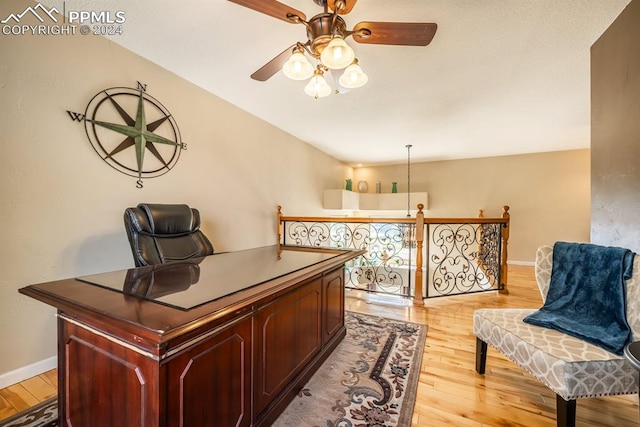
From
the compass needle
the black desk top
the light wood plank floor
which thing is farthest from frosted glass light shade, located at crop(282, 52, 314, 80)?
the light wood plank floor

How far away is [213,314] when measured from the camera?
2.73 feet

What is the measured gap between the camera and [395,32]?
4.76ft

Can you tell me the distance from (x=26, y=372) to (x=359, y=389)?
2.21 metres

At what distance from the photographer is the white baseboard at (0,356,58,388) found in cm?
162

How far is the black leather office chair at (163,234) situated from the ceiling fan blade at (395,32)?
180 centimetres

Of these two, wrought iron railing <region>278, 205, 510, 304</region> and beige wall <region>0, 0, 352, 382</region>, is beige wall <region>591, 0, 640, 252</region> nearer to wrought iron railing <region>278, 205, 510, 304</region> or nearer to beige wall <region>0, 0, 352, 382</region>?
wrought iron railing <region>278, 205, 510, 304</region>

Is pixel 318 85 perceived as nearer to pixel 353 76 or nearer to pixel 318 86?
pixel 318 86

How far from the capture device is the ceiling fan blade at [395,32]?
4.52ft

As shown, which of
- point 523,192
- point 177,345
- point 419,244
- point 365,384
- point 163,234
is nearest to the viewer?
point 177,345

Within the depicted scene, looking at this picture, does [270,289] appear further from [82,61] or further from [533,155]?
[533,155]

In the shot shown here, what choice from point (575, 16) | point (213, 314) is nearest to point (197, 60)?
point (213, 314)

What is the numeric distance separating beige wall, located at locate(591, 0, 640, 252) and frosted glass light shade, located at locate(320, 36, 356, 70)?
5.82 ft

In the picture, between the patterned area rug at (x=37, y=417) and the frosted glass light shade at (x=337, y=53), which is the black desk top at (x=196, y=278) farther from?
the frosted glass light shade at (x=337, y=53)

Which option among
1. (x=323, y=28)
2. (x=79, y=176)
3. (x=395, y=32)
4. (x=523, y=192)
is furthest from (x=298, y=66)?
(x=523, y=192)
